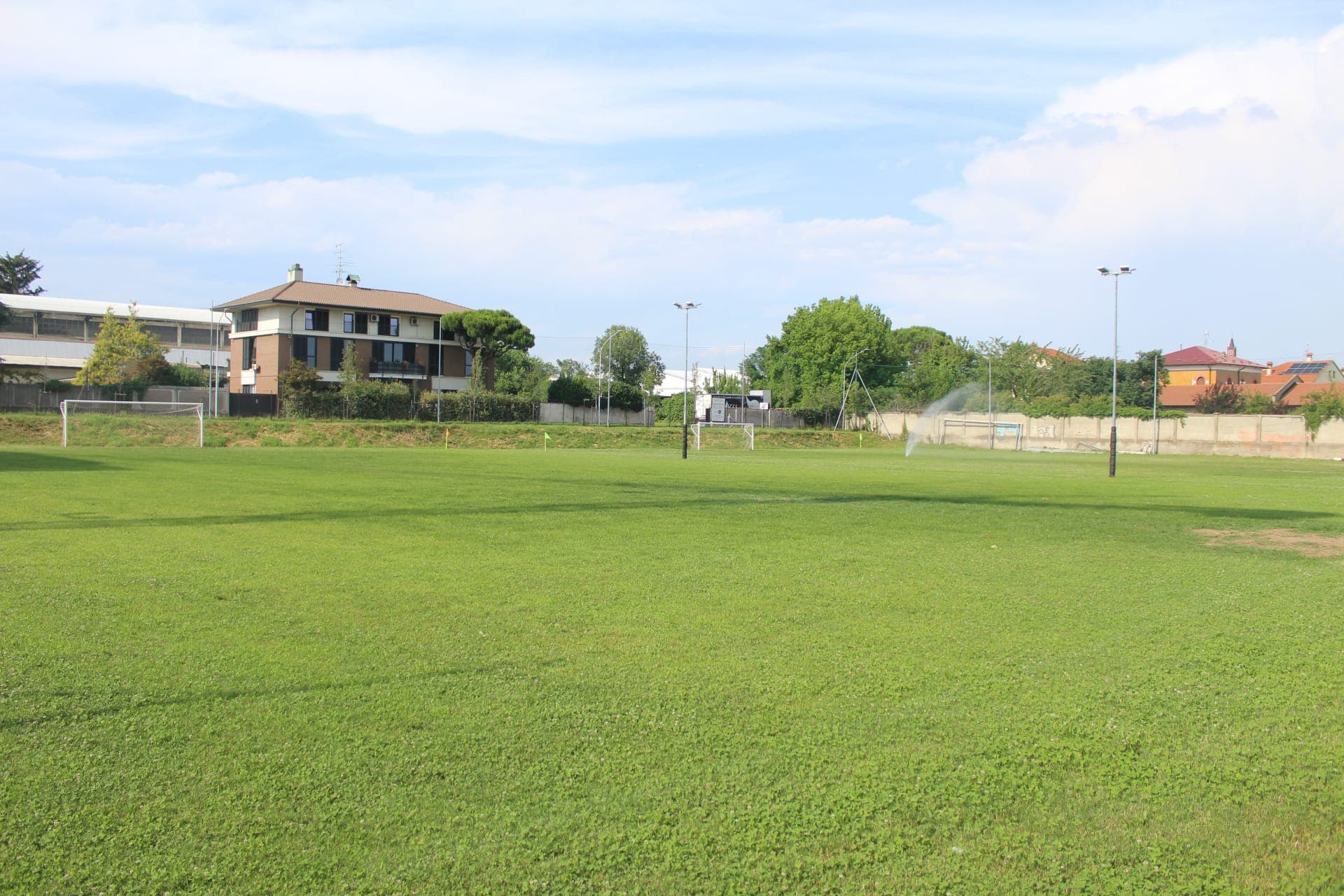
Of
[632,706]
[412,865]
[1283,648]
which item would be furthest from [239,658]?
[1283,648]

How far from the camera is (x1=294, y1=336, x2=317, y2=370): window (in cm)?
7156

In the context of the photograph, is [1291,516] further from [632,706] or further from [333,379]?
[333,379]

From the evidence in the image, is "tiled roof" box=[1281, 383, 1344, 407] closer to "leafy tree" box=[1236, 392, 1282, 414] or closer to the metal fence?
"leafy tree" box=[1236, 392, 1282, 414]

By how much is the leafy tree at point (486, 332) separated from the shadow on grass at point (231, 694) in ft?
227

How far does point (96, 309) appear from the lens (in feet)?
302

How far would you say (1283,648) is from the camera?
6906 mm

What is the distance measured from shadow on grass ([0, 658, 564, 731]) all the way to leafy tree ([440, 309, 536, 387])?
69225 millimetres

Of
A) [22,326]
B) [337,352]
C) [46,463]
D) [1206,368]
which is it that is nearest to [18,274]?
[22,326]

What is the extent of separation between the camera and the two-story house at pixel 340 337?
71.4 m

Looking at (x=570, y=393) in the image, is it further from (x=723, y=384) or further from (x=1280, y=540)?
(x=1280, y=540)

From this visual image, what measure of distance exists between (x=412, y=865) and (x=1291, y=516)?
17.4 m

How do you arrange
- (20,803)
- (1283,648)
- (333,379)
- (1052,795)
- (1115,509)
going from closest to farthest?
(20,803) < (1052,795) < (1283,648) < (1115,509) < (333,379)

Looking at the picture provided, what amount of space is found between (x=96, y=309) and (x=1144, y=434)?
92024 millimetres

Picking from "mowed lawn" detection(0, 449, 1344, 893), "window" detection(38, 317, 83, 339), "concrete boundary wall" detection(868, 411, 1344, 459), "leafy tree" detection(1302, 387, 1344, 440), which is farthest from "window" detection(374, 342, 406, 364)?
"mowed lawn" detection(0, 449, 1344, 893)
